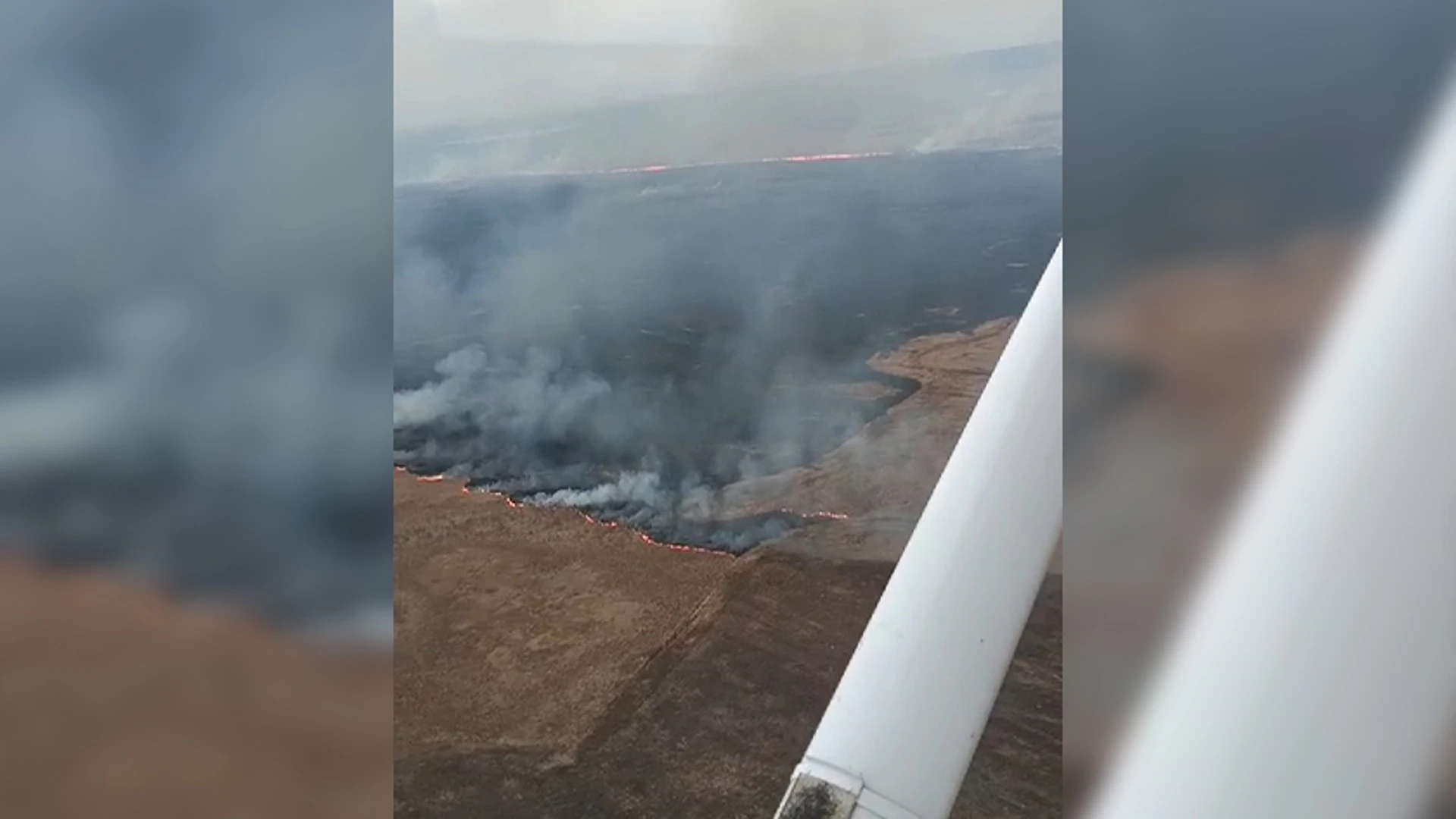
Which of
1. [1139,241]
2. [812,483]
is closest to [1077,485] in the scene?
[1139,241]

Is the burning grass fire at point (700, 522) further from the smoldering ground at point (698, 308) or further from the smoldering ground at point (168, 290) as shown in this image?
the smoldering ground at point (168, 290)

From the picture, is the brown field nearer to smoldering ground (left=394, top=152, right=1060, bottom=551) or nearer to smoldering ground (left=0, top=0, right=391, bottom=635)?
smoldering ground (left=394, top=152, right=1060, bottom=551)

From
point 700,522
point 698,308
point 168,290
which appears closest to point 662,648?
point 700,522

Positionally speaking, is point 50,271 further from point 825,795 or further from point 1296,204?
point 1296,204

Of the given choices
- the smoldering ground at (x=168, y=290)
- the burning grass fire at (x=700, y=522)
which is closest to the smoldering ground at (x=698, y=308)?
the burning grass fire at (x=700, y=522)

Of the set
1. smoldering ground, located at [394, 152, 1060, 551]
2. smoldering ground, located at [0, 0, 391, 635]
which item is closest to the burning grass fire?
smoldering ground, located at [394, 152, 1060, 551]
